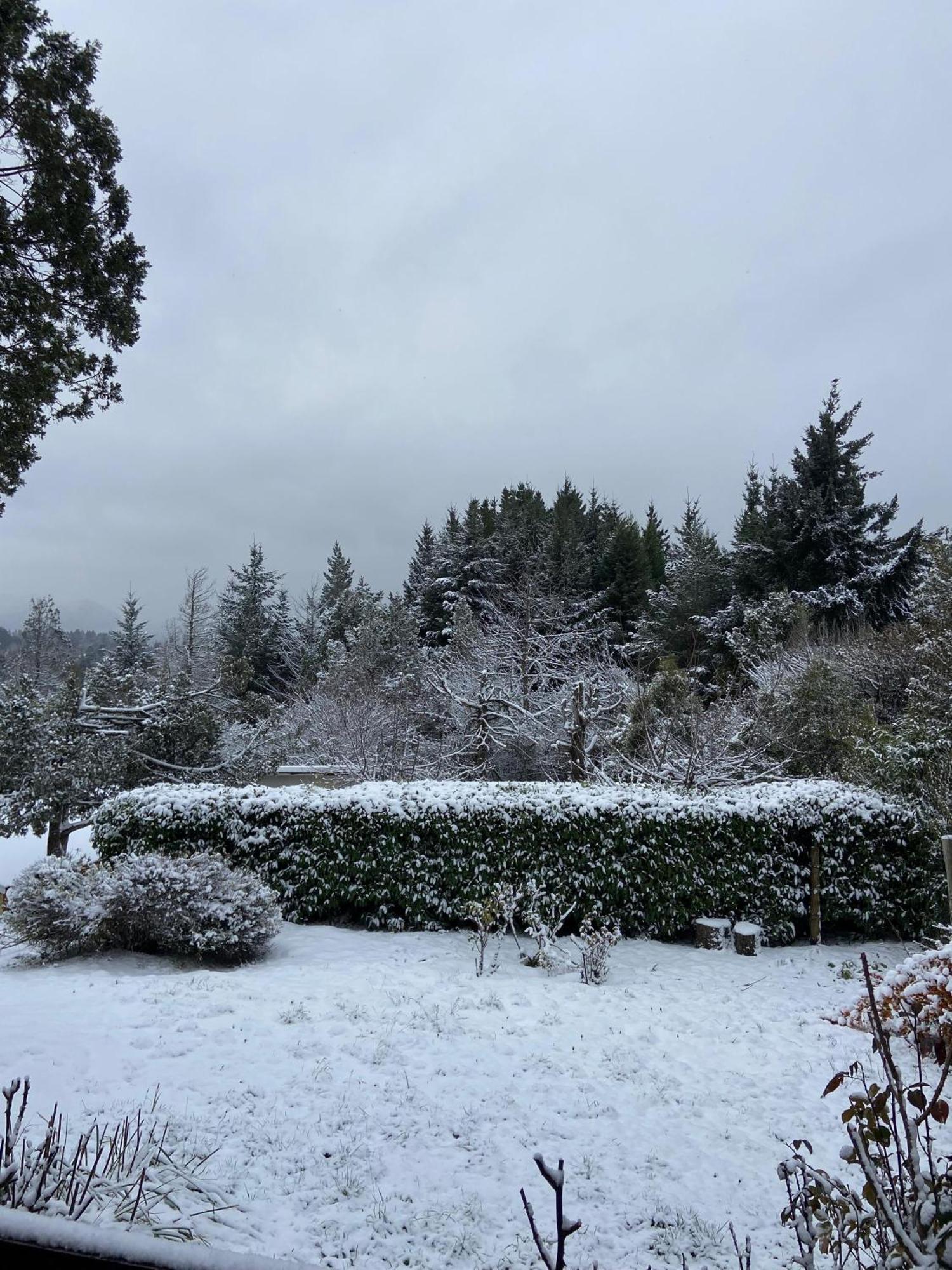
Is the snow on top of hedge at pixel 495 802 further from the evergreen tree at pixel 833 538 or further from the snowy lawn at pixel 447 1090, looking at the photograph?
the evergreen tree at pixel 833 538

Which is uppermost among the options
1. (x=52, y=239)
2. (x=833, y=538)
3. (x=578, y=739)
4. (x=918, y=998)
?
(x=833, y=538)

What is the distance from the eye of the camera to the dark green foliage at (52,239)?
4844mm

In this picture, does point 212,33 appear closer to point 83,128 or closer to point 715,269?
point 83,128

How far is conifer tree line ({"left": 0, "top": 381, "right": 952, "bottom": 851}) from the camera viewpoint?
1027 centimetres

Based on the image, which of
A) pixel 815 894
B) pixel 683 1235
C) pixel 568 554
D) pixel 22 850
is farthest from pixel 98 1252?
pixel 568 554

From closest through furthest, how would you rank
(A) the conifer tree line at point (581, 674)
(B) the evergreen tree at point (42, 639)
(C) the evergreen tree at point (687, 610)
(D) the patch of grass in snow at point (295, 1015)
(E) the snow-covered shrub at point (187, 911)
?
(D) the patch of grass in snow at point (295, 1015)
(E) the snow-covered shrub at point (187, 911)
(A) the conifer tree line at point (581, 674)
(C) the evergreen tree at point (687, 610)
(B) the evergreen tree at point (42, 639)

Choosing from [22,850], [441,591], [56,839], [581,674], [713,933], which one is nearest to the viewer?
[713,933]

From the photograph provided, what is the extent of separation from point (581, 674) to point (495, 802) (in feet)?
22.9

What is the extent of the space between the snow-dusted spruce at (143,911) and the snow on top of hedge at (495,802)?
49.0 inches

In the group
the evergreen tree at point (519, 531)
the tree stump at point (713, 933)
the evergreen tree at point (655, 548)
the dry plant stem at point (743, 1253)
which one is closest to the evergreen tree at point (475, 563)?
the evergreen tree at point (519, 531)

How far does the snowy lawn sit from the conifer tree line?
4447mm

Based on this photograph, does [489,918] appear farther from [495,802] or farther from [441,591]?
[441,591]

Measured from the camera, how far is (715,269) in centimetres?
1183

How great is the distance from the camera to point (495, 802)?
7.34m
